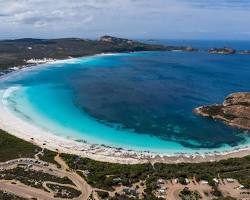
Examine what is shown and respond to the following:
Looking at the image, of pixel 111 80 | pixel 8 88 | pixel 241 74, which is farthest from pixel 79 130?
pixel 241 74

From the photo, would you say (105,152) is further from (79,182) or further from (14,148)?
(14,148)

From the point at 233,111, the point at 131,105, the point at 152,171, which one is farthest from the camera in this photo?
the point at 131,105

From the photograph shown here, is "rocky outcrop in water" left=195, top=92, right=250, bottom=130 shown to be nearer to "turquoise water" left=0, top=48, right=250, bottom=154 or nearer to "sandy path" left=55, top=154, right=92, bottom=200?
"turquoise water" left=0, top=48, right=250, bottom=154

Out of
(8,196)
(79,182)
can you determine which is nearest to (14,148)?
(79,182)

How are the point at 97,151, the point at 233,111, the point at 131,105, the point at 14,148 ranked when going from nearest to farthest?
1. the point at 97,151
2. the point at 14,148
3. the point at 233,111
4. the point at 131,105

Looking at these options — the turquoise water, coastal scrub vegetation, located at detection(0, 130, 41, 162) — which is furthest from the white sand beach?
the turquoise water
